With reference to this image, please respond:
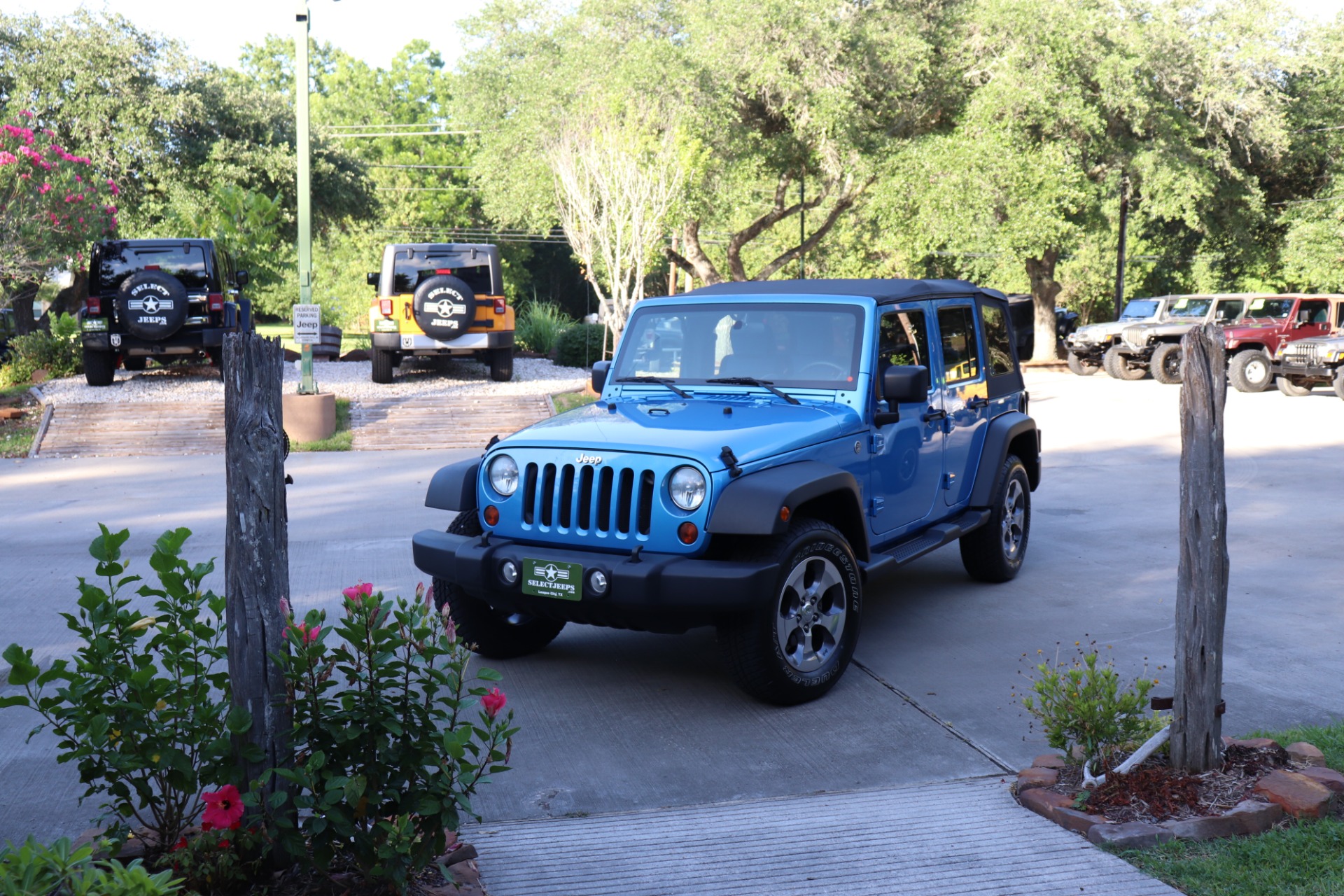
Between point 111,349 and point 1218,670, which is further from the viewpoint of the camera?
point 111,349

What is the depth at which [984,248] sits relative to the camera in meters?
28.7

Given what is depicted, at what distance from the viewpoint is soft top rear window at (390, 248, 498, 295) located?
18.7 metres

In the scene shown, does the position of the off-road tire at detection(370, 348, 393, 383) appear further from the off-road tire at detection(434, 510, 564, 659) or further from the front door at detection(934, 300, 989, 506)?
the off-road tire at detection(434, 510, 564, 659)

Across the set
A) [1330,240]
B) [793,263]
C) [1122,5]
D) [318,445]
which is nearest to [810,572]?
[318,445]

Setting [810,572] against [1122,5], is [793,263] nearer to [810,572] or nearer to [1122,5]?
[1122,5]

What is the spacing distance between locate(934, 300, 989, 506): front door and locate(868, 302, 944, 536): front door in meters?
0.17

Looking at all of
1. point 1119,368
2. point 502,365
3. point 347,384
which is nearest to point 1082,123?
point 1119,368

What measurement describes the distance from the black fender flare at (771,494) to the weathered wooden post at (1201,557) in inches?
61.1

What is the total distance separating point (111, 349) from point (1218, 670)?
16.2 m

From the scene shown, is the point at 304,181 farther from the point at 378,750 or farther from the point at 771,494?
the point at 378,750

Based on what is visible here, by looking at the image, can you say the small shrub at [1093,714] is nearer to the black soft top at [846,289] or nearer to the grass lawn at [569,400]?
the black soft top at [846,289]

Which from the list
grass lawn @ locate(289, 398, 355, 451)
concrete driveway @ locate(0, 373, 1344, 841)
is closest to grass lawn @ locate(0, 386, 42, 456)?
concrete driveway @ locate(0, 373, 1344, 841)

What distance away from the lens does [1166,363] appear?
24375 mm

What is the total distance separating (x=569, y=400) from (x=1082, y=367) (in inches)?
603
